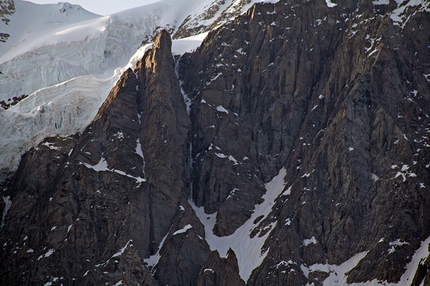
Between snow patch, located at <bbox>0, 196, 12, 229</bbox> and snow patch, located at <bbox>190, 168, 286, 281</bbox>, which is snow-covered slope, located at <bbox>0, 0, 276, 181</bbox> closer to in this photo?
snow patch, located at <bbox>0, 196, 12, 229</bbox>

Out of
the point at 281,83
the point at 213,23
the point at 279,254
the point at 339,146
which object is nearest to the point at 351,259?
the point at 279,254

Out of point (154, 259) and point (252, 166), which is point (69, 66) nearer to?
point (252, 166)

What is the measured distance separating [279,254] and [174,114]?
32654 millimetres

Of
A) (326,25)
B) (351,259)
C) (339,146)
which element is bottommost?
(351,259)

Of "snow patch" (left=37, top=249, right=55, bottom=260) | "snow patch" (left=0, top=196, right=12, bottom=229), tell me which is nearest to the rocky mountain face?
"snow patch" (left=37, top=249, right=55, bottom=260)

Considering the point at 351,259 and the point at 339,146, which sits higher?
the point at 339,146

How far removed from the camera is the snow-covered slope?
153125 millimetres

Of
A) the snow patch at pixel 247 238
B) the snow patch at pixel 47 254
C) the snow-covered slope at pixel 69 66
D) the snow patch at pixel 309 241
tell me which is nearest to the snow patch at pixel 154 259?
the snow patch at pixel 247 238

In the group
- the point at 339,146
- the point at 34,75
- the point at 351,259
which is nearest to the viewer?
the point at 351,259

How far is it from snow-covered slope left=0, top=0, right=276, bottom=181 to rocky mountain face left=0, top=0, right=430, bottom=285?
15.0 feet

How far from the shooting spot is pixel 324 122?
14788 cm

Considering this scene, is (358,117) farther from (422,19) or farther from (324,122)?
(422,19)

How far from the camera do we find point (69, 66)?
178 metres

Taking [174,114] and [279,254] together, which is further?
[174,114]
